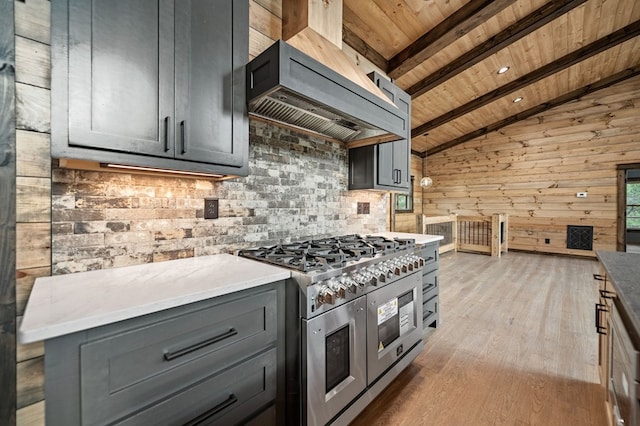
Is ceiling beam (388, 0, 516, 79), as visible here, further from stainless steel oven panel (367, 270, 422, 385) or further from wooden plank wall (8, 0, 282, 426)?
wooden plank wall (8, 0, 282, 426)

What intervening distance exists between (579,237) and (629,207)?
2674 millimetres

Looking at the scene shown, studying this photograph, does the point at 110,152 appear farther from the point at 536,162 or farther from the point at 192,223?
the point at 536,162

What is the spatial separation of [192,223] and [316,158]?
3.90 ft

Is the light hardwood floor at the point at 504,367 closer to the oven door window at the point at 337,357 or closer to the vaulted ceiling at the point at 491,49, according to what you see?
the oven door window at the point at 337,357

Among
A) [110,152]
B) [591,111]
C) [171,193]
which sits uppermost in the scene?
[591,111]

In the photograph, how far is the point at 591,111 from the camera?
6234 millimetres

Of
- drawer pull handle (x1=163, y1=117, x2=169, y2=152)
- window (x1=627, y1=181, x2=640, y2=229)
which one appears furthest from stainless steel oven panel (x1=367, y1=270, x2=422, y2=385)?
window (x1=627, y1=181, x2=640, y2=229)

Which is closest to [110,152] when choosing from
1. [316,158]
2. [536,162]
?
[316,158]

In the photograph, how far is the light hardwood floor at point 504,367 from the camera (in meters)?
1.68

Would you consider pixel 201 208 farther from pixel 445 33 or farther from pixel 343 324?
pixel 445 33

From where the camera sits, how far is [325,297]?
1315 millimetres

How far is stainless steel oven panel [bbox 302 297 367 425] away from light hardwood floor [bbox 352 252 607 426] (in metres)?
0.32

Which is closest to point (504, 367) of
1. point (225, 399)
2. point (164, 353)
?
point (225, 399)

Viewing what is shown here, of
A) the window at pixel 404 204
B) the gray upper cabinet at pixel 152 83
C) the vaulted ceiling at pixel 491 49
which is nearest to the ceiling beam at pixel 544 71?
the vaulted ceiling at pixel 491 49
